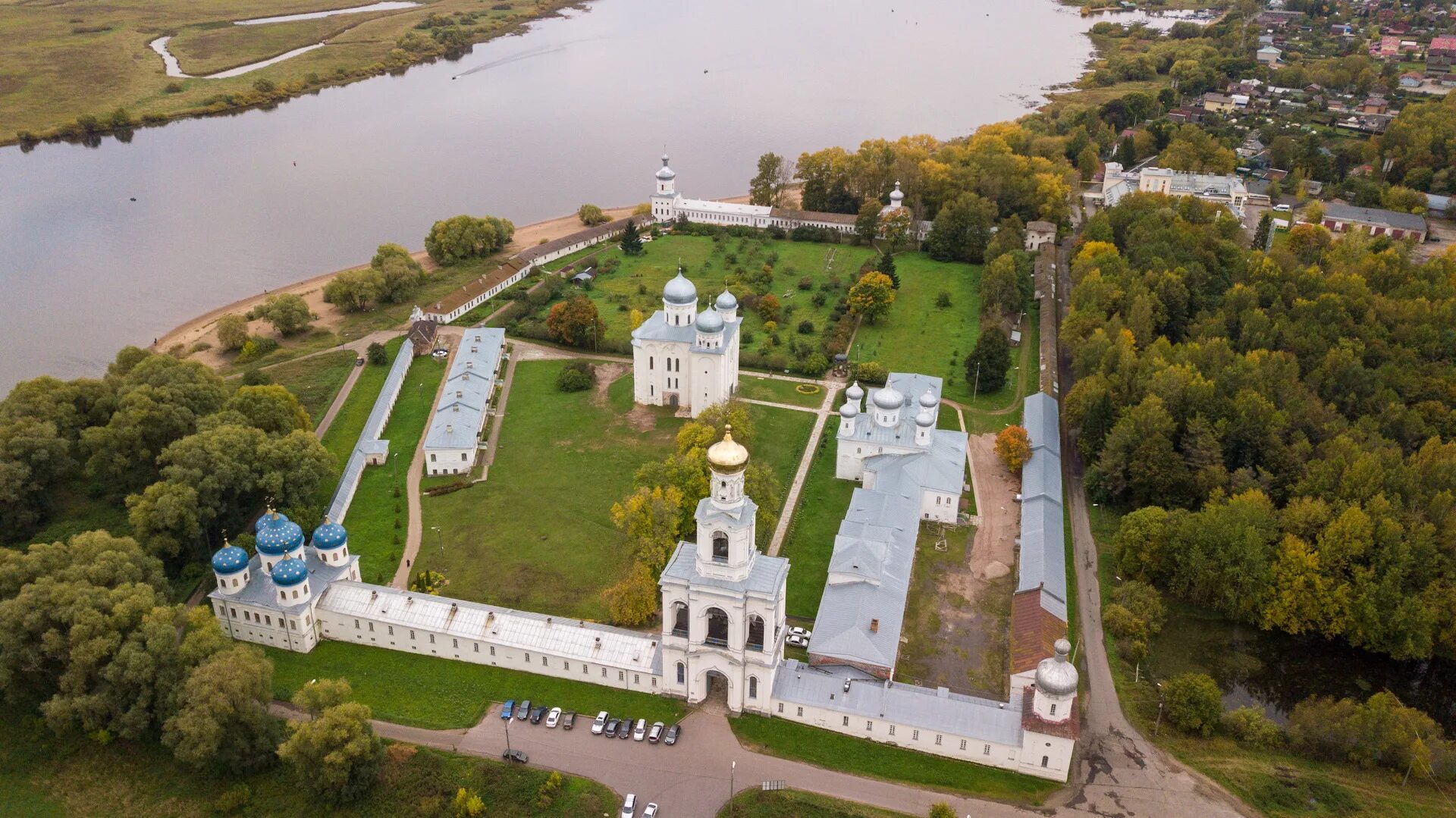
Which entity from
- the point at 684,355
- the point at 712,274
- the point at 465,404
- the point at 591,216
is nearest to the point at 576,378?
the point at 684,355

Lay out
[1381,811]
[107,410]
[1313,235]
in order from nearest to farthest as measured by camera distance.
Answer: [1381,811]
[107,410]
[1313,235]

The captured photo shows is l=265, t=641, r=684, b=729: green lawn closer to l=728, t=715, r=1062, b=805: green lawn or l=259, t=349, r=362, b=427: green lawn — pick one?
l=728, t=715, r=1062, b=805: green lawn

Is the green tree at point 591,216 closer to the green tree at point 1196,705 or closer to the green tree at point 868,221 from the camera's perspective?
the green tree at point 868,221

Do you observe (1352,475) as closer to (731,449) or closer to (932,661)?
(932,661)

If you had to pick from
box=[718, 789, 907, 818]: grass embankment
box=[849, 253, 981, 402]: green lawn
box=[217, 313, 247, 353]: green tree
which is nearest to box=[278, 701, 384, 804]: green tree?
box=[718, 789, 907, 818]: grass embankment

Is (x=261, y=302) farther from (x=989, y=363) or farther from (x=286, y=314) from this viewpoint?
(x=989, y=363)

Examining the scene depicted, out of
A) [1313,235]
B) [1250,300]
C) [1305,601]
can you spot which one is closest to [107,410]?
[1305,601]

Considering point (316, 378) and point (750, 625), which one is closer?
point (750, 625)
